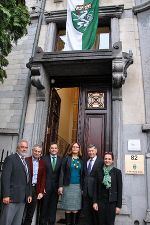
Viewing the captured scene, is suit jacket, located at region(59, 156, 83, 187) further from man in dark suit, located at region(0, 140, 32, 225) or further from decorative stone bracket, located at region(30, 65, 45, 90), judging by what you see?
decorative stone bracket, located at region(30, 65, 45, 90)

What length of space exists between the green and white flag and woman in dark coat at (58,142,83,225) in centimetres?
324

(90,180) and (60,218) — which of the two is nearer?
(90,180)

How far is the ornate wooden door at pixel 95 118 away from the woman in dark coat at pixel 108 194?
1975 millimetres

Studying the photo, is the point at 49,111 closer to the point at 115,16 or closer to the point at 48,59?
the point at 48,59

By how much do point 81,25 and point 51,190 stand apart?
4.65 metres

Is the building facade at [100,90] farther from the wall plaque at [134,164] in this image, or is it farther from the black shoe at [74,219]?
the black shoe at [74,219]

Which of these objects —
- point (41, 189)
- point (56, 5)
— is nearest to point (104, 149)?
point (41, 189)

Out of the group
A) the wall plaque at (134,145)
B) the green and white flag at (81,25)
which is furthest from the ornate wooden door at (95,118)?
the green and white flag at (81,25)

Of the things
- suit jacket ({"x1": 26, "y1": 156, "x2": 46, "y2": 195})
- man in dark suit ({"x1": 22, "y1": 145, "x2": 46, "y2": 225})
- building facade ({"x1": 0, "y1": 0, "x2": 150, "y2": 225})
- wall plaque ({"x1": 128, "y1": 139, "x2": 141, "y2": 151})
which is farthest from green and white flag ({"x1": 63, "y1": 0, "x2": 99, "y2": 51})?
suit jacket ({"x1": 26, "y1": 156, "x2": 46, "y2": 195})

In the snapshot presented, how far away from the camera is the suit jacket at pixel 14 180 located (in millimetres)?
4328

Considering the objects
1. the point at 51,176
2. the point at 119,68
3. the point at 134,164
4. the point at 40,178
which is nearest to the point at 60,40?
the point at 119,68

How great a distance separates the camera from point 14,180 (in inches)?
177

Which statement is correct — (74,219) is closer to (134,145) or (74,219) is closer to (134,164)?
(134,164)

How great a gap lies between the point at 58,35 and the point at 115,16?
198 centimetres
